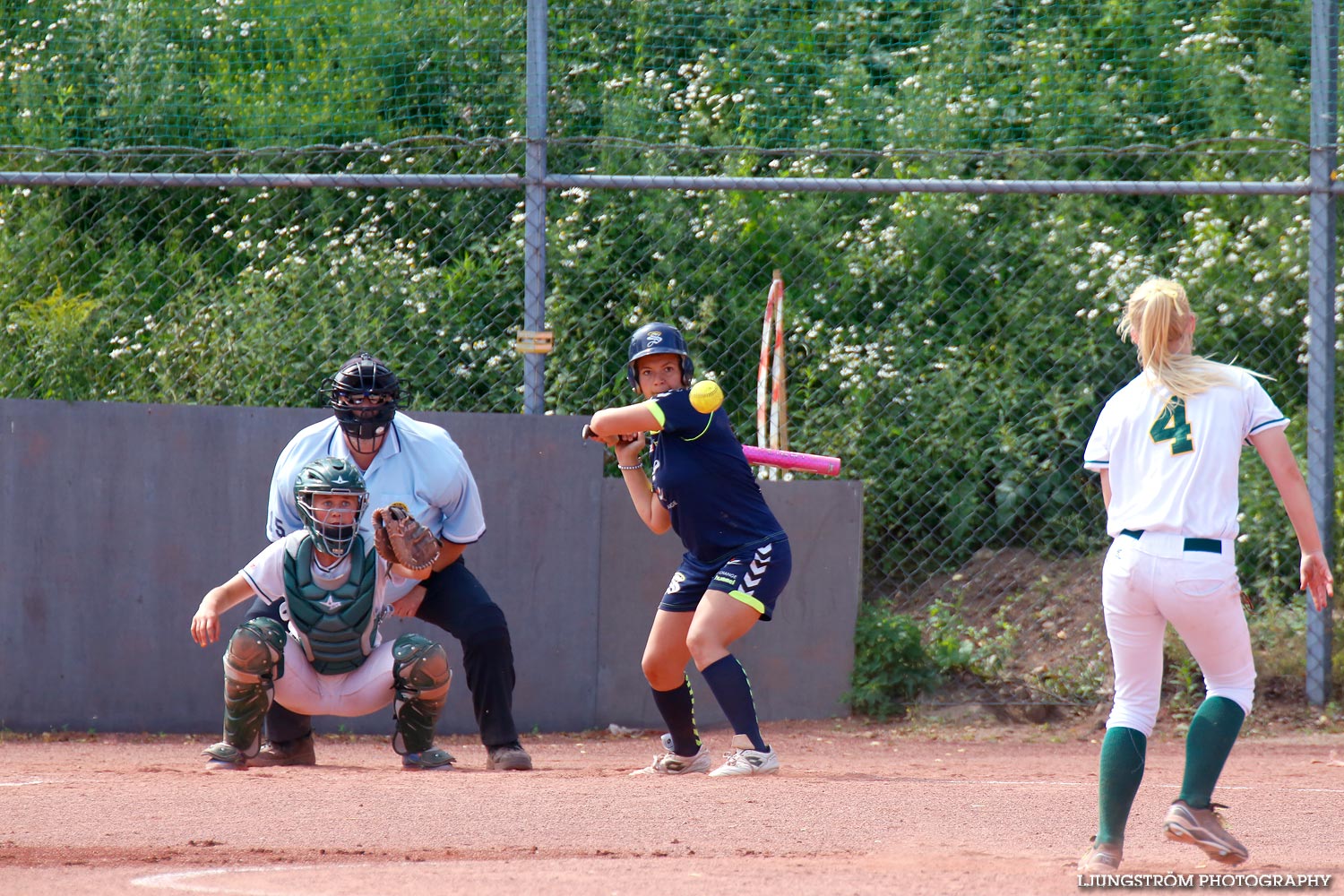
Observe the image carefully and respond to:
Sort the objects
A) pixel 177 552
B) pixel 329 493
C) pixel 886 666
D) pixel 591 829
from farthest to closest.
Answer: pixel 886 666 → pixel 177 552 → pixel 329 493 → pixel 591 829

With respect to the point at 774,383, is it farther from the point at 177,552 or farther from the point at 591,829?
the point at 591,829

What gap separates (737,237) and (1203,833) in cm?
500

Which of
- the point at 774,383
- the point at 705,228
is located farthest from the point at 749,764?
the point at 705,228

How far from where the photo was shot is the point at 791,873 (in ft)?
11.5

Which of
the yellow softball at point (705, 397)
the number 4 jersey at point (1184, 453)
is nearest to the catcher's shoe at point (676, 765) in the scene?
the yellow softball at point (705, 397)

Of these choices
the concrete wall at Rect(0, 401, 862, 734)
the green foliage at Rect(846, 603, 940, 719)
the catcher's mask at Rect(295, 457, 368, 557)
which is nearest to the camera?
the catcher's mask at Rect(295, 457, 368, 557)

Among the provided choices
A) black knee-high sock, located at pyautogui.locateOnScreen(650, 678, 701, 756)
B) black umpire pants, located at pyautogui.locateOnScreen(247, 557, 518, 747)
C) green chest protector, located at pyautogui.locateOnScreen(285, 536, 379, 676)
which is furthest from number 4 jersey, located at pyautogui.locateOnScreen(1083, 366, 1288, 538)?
green chest protector, located at pyautogui.locateOnScreen(285, 536, 379, 676)

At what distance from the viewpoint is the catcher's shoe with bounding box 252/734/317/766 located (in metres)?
5.24

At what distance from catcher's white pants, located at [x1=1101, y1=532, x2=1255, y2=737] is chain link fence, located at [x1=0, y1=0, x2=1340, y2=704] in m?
3.62

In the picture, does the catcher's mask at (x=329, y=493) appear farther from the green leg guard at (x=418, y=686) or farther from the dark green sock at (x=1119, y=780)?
the dark green sock at (x=1119, y=780)

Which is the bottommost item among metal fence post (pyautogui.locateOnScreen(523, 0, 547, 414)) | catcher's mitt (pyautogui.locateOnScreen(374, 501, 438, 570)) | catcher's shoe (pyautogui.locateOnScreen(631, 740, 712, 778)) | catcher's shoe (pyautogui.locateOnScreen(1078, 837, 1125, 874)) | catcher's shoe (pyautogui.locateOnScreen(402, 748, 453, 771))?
catcher's shoe (pyautogui.locateOnScreen(631, 740, 712, 778))

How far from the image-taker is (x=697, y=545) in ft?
17.2

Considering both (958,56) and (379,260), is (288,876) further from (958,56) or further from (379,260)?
(958,56)

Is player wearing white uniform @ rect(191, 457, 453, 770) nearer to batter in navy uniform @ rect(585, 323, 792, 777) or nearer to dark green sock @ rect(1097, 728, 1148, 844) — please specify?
batter in navy uniform @ rect(585, 323, 792, 777)
